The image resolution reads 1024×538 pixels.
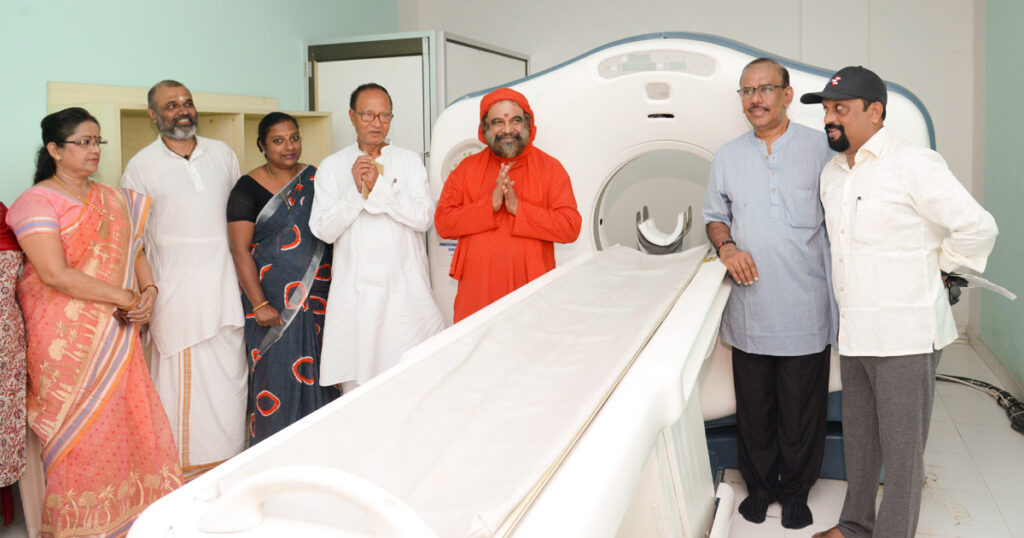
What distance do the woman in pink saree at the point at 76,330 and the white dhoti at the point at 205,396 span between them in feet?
1.09

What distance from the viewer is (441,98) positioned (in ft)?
12.5

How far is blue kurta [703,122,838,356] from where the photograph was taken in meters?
2.34

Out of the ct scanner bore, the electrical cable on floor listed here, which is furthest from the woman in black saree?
the electrical cable on floor

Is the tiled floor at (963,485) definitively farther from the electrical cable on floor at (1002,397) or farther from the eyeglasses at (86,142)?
the eyeglasses at (86,142)

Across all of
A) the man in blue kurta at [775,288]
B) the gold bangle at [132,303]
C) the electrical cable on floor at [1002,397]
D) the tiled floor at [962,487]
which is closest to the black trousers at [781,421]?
the man in blue kurta at [775,288]

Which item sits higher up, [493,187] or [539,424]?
[493,187]

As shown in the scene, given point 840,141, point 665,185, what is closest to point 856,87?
point 840,141

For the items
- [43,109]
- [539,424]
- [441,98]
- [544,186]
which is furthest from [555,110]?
[539,424]

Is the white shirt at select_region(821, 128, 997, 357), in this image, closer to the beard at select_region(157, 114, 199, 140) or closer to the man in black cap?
the man in black cap

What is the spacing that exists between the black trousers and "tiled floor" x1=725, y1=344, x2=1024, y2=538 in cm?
12

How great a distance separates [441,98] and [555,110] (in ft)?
3.51

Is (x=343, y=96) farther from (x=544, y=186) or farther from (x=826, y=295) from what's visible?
(x=826, y=295)

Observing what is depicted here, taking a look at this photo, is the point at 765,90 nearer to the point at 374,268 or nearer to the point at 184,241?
the point at 374,268

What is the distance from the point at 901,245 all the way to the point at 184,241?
2.18m
